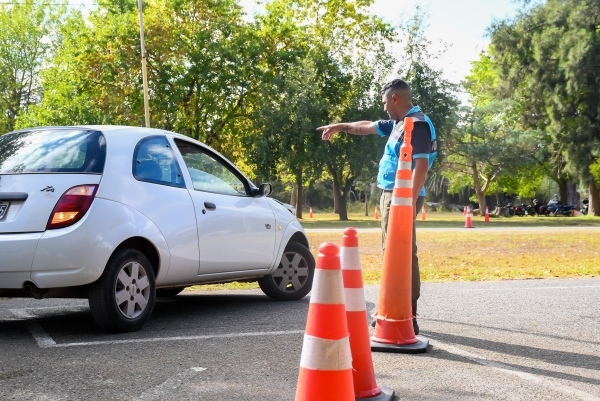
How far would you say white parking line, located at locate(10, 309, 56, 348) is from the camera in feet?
18.8

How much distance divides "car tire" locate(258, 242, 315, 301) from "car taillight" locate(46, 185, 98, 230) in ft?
9.18

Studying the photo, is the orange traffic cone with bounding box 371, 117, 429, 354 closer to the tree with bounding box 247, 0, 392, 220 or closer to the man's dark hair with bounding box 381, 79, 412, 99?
the man's dark hair with bounding box 381, 79, 412, 99

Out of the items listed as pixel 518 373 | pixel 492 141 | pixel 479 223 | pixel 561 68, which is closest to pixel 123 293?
pixel 518 373

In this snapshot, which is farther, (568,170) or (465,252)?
(568,170)

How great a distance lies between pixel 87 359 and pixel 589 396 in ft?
10.4

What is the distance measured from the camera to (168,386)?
441cm

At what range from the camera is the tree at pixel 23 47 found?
58.8 metres

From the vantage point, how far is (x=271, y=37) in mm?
40594

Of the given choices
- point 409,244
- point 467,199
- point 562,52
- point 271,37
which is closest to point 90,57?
point 271,37

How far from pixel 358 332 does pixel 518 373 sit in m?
1.40

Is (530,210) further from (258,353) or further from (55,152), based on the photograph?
(258,353)

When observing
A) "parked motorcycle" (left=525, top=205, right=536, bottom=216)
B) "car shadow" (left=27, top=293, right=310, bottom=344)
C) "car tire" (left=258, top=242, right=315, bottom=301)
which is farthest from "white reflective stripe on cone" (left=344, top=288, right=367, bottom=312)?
"parked motorcycle" (left=525, top=205, right=536, bottom=216)

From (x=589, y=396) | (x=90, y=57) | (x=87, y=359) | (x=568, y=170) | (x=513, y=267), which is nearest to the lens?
(x=589, y=396)

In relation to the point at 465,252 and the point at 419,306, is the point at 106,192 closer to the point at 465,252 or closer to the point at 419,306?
the point at 419,306
